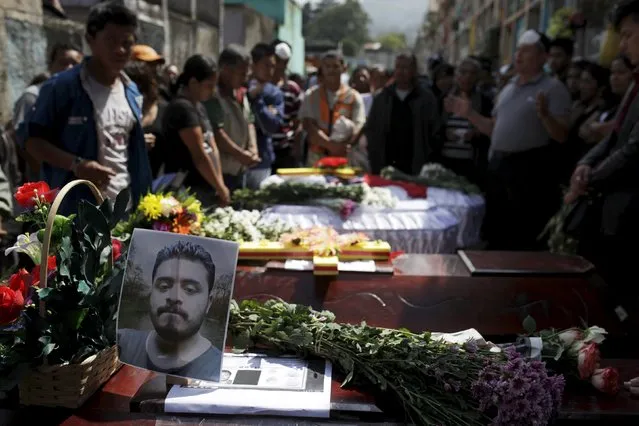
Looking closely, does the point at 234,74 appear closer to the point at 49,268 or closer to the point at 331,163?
the point at 331,163

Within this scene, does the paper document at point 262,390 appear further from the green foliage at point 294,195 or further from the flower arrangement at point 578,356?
the green foliage at point 294,195

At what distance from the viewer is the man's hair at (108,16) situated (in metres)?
2.77

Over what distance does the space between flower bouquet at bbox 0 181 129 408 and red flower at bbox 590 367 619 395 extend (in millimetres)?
1271

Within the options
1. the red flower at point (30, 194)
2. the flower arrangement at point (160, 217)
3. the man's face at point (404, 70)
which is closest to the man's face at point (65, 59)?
the flower arrangement at point (160, 217)

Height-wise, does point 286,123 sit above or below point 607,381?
above

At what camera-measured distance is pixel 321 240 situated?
9.26 feet

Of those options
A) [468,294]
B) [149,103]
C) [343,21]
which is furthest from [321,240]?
[343,21]

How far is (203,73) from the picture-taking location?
3.71 m

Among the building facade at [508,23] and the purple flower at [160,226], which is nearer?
the purple flower at [160,226]

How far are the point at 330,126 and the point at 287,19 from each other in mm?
15886

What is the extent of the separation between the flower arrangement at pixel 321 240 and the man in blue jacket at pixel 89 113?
0.87 m

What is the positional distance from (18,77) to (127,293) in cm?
354

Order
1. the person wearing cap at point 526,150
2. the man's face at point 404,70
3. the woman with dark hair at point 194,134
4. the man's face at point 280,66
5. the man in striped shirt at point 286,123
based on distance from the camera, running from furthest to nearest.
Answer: the man's face at point 280,66, the man in striped shirt at point 286,123, the man's face at point 404,70, the person wearing cap at point 526,150, the woman with dark hair at point 194,134

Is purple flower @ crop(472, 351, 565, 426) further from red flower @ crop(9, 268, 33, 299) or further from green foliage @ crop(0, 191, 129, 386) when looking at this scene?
red flower @ crop(9, 268, 33, 299)
